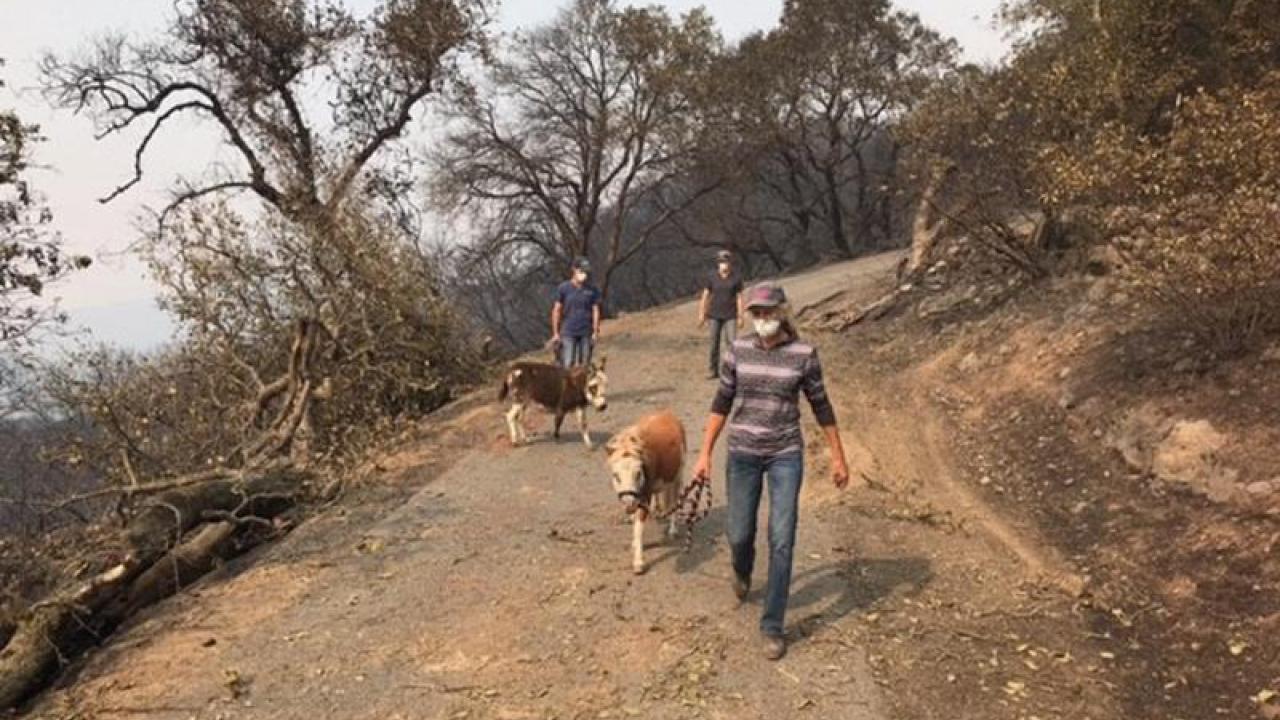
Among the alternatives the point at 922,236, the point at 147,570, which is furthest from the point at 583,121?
the point at 147,570

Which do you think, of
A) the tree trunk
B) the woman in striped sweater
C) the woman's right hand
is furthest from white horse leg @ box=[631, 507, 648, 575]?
the tree trunk

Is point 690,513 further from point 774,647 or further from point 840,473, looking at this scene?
point 840,473

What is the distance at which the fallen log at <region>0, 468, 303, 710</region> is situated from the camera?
6.70 meters

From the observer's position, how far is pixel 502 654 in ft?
20.6

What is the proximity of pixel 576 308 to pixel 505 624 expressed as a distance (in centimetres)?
647

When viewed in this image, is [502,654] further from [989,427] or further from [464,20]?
[464,20]

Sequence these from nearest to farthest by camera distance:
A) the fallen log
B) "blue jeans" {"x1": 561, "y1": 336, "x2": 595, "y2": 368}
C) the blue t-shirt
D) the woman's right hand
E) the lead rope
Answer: the woman's right hand < the fallen log < the lead rope < the blue t-shirt < "blue jeans" {"x1": 561, "y1": 336, "x2": 595, "y2": 368}

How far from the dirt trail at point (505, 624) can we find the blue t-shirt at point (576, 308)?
3.14 metres

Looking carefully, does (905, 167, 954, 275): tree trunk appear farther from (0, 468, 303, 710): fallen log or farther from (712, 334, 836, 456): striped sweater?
(712, 334, 836, 456): striped sweater

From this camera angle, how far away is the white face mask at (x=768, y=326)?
586cm

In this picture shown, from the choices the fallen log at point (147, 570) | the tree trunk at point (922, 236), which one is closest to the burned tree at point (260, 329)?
the fallen log at point (147, 570)

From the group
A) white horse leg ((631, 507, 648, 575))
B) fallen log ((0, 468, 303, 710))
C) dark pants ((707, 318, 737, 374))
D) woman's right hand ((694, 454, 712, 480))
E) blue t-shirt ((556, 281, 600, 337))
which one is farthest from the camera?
dark pants ((707, 318, 737, 374))

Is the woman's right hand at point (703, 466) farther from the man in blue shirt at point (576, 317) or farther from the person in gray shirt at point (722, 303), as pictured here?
the person in gray shirt at point (722, 303)

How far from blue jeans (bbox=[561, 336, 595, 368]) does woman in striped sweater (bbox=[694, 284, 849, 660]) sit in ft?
22.4
